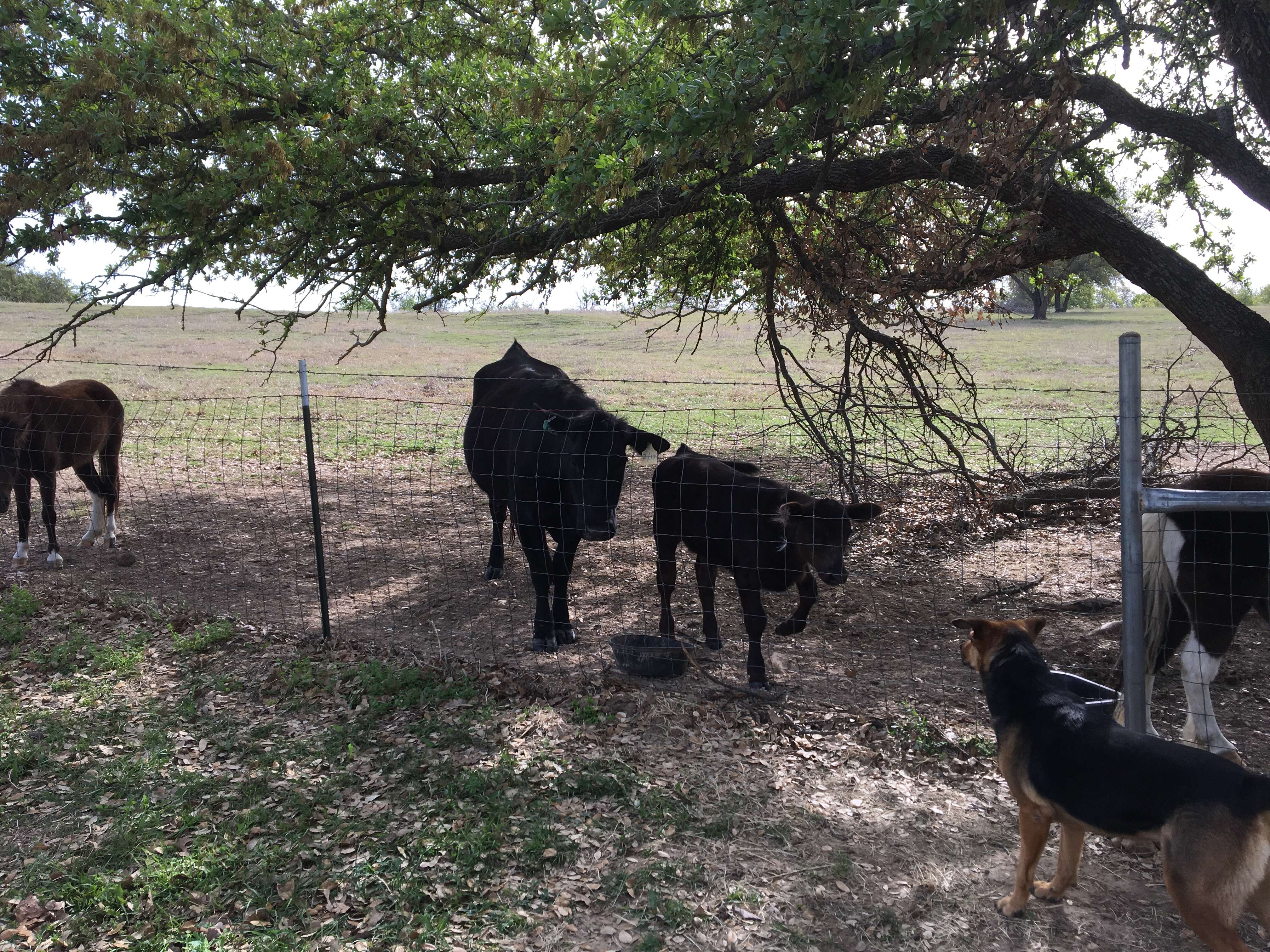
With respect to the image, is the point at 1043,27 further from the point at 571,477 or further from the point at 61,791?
the point at 61,791

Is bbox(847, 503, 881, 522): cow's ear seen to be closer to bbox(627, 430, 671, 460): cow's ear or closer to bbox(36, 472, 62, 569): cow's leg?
bbox(627, 430, 671, 460): cow's ear

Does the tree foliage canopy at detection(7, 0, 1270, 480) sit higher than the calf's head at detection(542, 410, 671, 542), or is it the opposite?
the tree foliage canopy at detection(7, 0, 1270, 480)

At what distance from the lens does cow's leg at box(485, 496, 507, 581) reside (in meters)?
8.69

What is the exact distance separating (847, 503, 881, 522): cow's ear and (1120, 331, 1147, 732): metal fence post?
6.18ft

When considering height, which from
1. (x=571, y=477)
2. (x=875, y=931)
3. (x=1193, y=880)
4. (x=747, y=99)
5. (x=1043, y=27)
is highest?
(x=1043, y=27)

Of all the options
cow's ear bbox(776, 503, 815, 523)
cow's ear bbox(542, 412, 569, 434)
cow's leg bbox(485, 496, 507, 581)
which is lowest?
cow's leg bbox(485, 496, 507, 581)

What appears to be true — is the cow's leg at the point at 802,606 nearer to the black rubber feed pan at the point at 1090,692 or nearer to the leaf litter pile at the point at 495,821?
the leaf litter pile at the point at 495,821

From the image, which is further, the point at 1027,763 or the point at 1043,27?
the point at 1043,27

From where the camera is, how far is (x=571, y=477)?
684cm

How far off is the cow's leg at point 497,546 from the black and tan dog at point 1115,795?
5.43m

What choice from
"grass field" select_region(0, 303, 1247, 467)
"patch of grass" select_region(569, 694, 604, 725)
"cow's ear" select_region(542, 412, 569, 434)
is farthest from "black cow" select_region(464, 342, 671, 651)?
"patch of grass" select_region(569, 694, 604, 725)

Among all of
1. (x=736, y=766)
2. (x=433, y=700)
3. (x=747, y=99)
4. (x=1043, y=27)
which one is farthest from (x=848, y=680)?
(x=1043, y=27)

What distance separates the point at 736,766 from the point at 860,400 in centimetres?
633

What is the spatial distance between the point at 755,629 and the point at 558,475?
6.80 ft
